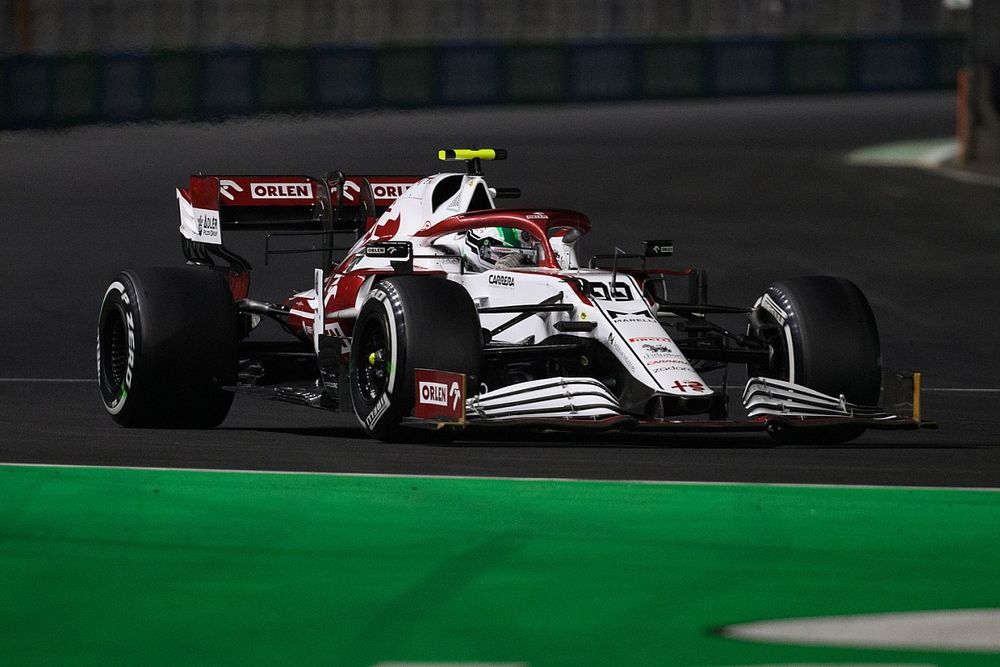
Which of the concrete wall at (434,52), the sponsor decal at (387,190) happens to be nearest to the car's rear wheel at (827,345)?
the sponsor decal at (387,190)

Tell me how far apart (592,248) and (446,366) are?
14.1 m

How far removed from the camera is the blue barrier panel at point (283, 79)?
45.4 metres

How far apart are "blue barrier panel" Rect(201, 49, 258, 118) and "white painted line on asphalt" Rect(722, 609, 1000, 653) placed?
118 feet

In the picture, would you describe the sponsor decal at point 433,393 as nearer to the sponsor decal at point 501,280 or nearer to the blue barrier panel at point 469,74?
the sponsor decal at point 501,280

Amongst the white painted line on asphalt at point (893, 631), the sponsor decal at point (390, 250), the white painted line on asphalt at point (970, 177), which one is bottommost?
the white painted line on asphalt at point (970, 177)

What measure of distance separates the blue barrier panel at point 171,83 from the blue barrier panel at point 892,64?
2196 cm

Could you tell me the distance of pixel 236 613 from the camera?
7.19 m

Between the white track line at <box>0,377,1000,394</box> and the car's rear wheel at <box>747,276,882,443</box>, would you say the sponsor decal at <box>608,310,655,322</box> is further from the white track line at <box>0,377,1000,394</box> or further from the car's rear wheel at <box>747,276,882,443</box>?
the white track line at <box>0,377,1000,394</box>

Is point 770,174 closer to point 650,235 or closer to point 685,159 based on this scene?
point 685,159

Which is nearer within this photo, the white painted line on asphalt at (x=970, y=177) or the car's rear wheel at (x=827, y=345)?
the car's rear wheel at (x=827, y=345)

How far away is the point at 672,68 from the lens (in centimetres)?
5506

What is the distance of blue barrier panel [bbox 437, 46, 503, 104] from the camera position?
5084 cm

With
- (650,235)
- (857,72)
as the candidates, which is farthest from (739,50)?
(650,235)

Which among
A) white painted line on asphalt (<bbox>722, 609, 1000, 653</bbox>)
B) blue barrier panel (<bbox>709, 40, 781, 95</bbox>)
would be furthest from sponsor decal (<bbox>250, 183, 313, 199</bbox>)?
blue barrier panel (<bbox>709, 40, 781, 95</bbox>)
